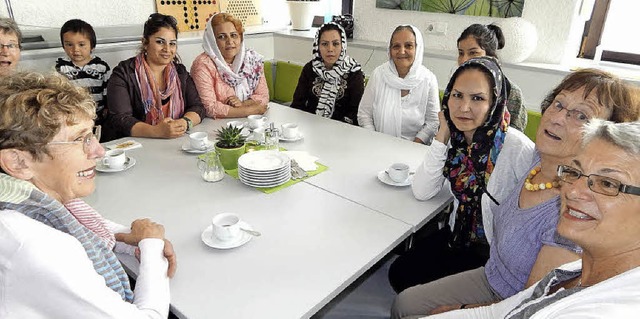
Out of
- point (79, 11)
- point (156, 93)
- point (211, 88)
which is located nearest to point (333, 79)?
point (211, 88)

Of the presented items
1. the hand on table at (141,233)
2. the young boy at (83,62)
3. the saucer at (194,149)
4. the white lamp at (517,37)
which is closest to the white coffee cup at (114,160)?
the saucer at (194,149)

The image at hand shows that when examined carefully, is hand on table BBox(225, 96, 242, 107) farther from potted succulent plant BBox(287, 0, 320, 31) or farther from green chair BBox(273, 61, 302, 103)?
potted succulent plant BBox(287, 0, 320, 31)

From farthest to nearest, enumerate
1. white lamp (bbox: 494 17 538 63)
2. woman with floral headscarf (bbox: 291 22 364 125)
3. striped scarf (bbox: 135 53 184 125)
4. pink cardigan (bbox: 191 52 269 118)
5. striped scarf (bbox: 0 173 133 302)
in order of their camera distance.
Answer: woman with floral headscarf (bbox: 291 22 364 125), white lamp (bbox: 494 17 538 63), pink cardigan (bbox: 191 52 269 118), striped scarf (bbox: 135 53 184 125), striped scarf (bbox: 0 173 133 302)

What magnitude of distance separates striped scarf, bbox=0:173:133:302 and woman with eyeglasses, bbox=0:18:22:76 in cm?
168

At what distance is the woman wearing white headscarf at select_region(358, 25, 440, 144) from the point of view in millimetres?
2447

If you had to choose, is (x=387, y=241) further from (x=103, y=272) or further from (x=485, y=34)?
(x=485, y=34)

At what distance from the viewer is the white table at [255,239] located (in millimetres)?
972

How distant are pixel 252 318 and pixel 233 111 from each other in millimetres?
1621

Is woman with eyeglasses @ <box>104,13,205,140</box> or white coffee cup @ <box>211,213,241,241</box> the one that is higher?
woman with eyeglasses @ <box>104,13,205,140</box>

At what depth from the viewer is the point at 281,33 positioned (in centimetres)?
383

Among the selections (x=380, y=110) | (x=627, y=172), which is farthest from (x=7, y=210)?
(x=380, y=110)

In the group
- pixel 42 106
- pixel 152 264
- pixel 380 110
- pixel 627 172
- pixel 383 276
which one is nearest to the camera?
pixel 627 172

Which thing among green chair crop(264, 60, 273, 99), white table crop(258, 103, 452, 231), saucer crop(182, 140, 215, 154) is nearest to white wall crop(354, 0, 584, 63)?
green chair crop(264, 60, 273, 99)

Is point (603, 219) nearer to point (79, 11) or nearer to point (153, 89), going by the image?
point (153, 89)
